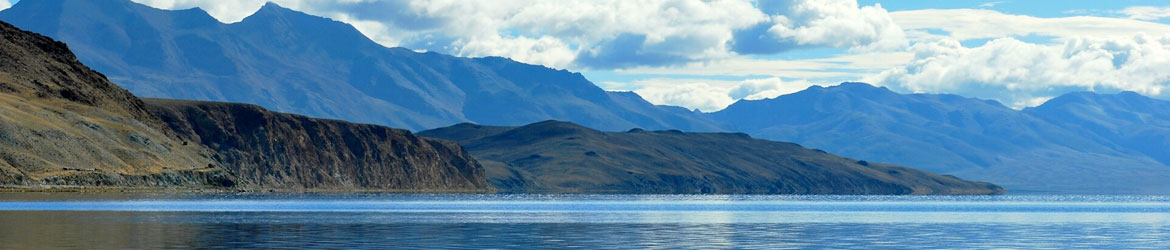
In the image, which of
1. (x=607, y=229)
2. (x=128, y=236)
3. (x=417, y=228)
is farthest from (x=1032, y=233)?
(x=128, y=236)

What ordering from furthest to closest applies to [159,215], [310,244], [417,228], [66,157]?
[66,157]
[159,215]
[417,228]
[310,244]

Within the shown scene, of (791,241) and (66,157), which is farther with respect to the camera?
(66,157)

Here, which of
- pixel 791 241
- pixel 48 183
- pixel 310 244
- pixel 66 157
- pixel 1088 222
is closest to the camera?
pixel 310 244

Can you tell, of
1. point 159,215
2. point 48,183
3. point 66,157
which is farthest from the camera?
point 66,157

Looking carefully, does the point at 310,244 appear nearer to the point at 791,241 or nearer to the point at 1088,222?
the point at 791,241

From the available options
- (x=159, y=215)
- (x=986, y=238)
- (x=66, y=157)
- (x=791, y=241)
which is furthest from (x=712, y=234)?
(x=66, y=157)

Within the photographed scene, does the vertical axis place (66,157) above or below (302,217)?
above

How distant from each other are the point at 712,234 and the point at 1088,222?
4311cm

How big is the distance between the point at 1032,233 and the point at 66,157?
485ft

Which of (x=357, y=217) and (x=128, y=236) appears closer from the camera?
(x=128, y=236)

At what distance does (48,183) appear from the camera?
180750 millimetres

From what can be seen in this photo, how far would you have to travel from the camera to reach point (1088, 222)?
110125 millimetres

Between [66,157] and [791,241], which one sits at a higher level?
[66,157]

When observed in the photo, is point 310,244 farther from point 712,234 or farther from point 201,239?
point 712,234
